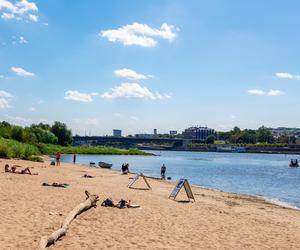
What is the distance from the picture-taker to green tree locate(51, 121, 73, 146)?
17388 cm

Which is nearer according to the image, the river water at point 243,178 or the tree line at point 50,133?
the river water at point 243,178


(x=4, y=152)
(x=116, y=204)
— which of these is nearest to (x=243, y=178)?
(x=4, y=152)

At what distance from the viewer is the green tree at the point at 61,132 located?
173875 millimetres

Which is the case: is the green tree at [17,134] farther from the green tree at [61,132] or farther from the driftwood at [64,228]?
the driftwood at [64,228]

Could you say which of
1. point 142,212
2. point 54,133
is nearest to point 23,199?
point 142,212

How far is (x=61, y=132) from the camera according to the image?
17412 centimetres

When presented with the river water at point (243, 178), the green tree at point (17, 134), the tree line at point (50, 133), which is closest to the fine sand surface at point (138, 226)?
the river water at point (243, 178)

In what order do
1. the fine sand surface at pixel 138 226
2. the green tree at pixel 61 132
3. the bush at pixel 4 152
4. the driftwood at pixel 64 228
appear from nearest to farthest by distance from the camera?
the driftwood at pixel 64 228
the fine sand surface at pixel 138 226
the bush at pixel 4 152
the green tree at pixel 61 132

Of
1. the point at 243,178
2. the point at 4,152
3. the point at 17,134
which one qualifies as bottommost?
the point at 243,178

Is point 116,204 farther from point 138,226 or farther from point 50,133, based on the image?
point 50,133

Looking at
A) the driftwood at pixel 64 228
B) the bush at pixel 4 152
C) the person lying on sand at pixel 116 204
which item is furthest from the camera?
the bush at pixel 4 152

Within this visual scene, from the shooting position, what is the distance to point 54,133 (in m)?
173

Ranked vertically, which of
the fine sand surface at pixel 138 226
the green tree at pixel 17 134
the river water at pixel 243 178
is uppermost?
the green tree at pixel 17 134

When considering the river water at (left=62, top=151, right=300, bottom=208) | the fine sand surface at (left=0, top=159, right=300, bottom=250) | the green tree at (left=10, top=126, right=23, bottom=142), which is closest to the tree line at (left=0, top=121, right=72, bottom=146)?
the green tree at (left=10, top=126, right=23, bottom=142)
